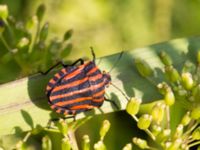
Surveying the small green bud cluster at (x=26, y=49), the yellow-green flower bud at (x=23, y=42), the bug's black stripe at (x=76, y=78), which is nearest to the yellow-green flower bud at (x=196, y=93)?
the bug's black stripe at (x=76, y=78)

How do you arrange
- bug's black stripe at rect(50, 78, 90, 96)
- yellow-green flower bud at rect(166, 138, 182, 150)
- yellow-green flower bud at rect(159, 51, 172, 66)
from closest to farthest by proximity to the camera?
1. yellow-green flower bud at rect(166, 138, 182, 150)
2. bug's black stripe at rect(50, 78, 90, 96)
3. yellow-green flower bud at rect(159, 51, 172, 66)

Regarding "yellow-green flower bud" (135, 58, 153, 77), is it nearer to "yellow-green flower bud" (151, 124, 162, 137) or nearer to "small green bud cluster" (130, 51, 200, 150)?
"small green bud cluster" (130, 51, 200, 150)

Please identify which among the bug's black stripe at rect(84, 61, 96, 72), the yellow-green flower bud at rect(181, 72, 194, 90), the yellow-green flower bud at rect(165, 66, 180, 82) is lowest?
the yellow-green flower bud at rect(181, 72, 194, 90)

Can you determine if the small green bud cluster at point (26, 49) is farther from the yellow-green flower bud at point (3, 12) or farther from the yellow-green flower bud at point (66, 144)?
the yellow-green flower bud at point (66, 144)

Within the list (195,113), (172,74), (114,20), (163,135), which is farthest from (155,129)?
(114,20)

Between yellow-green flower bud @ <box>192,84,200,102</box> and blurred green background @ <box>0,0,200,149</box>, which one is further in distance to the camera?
blurred green background @ <box>0,0,200,149</box>

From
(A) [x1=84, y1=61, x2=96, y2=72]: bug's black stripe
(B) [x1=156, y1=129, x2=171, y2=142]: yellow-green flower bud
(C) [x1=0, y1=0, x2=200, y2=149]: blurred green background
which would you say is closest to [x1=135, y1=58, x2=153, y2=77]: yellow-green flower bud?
(A) [x1=84, y1=61, x2=96, y2=72]: bug's black stripe

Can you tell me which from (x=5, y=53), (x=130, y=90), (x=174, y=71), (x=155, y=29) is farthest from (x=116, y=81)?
(x=155, y=29)

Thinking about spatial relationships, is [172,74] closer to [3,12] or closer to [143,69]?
[143,69]

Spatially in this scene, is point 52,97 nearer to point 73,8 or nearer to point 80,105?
point 80,105
